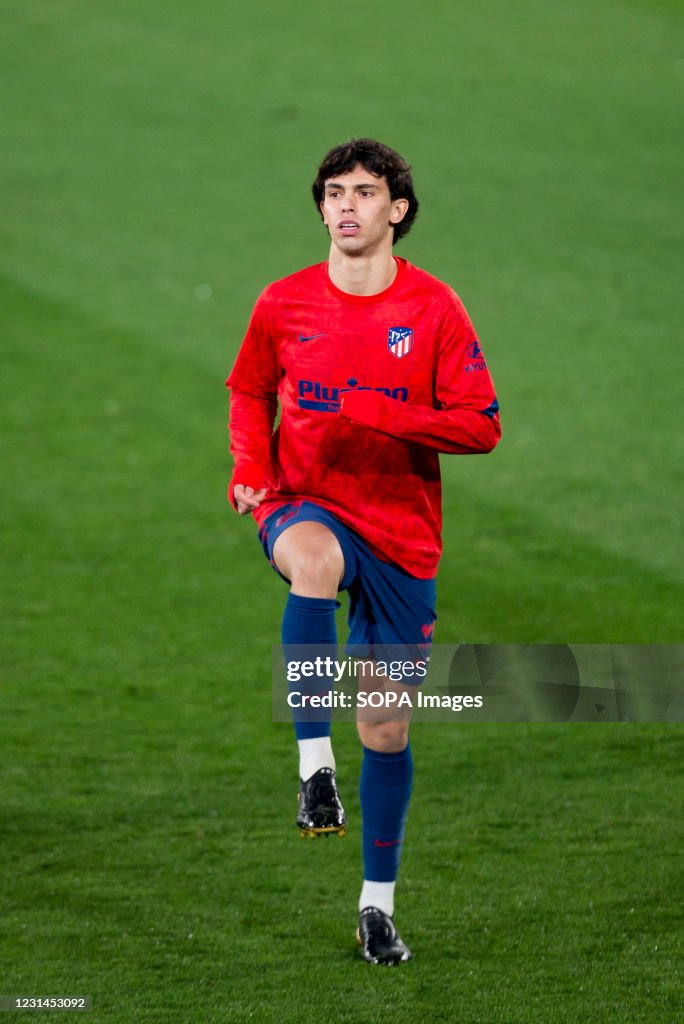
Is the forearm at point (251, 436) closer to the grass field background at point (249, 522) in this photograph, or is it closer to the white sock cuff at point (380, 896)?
the white sock cuff at point (380, 896)

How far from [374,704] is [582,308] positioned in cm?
725

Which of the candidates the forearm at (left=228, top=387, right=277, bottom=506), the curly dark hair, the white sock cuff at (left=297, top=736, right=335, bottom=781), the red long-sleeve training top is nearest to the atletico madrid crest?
the red long-sleeve training top

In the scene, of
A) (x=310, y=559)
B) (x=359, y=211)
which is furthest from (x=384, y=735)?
(x=359, y=211)

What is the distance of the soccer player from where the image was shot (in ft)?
12.3

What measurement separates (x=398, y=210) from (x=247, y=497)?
2.62 feet

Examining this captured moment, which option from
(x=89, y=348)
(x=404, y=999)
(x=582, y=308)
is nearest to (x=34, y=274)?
(x=89, y=348)

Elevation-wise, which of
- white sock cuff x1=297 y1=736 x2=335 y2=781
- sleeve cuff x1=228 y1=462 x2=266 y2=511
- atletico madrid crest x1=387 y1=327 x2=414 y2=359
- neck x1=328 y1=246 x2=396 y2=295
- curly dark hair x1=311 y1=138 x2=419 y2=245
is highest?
curly dark hair x1=311 y1=138 x2=419 y2=245

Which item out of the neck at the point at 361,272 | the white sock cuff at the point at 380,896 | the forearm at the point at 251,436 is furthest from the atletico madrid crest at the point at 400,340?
the white sock cuff at the point at 380,896

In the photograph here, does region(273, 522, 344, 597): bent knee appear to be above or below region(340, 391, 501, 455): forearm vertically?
below

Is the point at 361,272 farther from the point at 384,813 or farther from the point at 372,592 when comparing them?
the point at 384,813

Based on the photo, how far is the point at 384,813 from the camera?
13.8 feet

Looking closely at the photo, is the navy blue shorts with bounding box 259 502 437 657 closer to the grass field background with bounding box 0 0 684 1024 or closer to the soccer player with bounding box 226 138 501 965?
the soccer player with bounding box 226 138 501 965

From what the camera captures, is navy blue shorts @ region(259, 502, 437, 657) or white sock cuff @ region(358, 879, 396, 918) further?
white sock cuff @ region(358, 879, 396, 918)

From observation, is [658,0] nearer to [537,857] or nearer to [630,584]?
[630,584]
